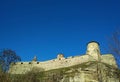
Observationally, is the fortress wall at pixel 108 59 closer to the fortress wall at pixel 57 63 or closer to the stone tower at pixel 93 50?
the fortress wall at pixel 57 63

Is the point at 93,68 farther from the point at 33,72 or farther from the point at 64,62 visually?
the point at 33,72

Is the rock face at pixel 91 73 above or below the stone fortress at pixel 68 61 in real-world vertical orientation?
below

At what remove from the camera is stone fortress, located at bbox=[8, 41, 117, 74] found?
3561 centimetres

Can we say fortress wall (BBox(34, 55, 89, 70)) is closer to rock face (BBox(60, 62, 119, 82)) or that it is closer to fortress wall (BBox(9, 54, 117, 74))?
fortress wall (BBox(9, 54, 117, 74))

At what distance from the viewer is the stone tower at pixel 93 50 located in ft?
117

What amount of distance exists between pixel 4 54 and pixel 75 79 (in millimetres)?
11941

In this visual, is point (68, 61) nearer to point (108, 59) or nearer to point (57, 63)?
point (57, 63)

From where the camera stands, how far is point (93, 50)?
117 feet

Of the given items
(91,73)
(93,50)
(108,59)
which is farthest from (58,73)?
(108,59)

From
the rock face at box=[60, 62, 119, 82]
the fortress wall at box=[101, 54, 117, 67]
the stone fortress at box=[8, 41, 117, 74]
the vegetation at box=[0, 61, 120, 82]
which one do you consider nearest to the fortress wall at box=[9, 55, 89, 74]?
the stone fortress at box=[8, 41, 117, 74]

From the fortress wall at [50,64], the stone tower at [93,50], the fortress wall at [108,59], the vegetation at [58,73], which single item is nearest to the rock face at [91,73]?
the vegetation at [58,73]

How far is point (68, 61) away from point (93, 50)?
4935 millimetres

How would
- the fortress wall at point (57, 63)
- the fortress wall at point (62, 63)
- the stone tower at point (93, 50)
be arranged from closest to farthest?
the stone tower at point (93, 50) < the fortress wall at point (62, 63) < the fortress wall at point (57, 63)

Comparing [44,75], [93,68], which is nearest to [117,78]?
[93,68]
